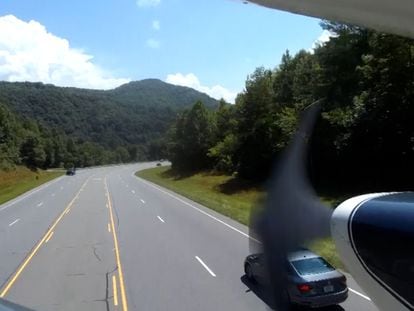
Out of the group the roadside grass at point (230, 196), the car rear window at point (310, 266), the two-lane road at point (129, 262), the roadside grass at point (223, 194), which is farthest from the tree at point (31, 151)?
the car rear window at point (310, 266)

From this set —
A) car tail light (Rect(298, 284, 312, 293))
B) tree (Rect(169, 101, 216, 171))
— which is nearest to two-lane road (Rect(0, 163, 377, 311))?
car tail light (Rect(298, 284, 312, 293))

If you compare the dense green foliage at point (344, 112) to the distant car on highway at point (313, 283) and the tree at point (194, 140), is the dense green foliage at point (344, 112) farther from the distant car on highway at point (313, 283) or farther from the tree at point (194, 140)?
the distant car on highway at point (313, 283)

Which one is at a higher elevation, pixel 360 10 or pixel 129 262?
pixel 360 10

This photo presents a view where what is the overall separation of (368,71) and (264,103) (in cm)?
2445

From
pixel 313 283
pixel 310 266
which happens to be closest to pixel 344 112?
pixel 310 266

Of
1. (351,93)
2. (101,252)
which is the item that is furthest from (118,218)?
(351,93)

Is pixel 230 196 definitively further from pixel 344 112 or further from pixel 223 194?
pixel 344 112

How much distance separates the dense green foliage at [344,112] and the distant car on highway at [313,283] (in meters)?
26.0

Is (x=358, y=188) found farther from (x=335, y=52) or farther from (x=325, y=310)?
(x=325, y=310)

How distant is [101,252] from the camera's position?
64.4 ft

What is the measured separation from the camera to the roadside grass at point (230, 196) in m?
15.8

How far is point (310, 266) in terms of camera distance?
11109 millimetres

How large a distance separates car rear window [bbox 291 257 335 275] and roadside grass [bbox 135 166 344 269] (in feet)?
2.24

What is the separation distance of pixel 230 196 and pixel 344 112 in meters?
14.4
